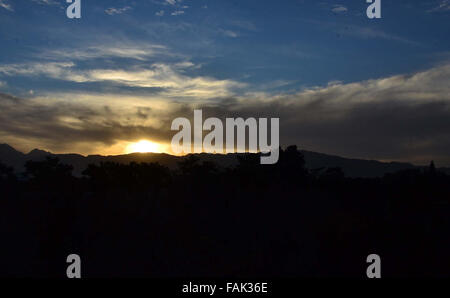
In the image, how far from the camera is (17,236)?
16.3 m

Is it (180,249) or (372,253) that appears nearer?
(372,253)

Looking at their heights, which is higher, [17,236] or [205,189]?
[205,189]

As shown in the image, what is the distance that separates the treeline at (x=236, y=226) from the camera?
49.3 ft

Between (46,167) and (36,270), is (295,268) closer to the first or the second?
(36,270)

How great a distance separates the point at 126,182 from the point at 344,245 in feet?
30.4

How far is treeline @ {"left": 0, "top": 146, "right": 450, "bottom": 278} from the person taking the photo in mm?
15039

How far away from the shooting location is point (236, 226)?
52.4 feet

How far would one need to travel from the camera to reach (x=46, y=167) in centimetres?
2075

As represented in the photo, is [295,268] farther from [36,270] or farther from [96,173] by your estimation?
[96,173]

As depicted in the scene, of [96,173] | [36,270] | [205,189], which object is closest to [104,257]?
[36,270]

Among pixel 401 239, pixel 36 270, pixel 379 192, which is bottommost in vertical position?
pixel 36 270
